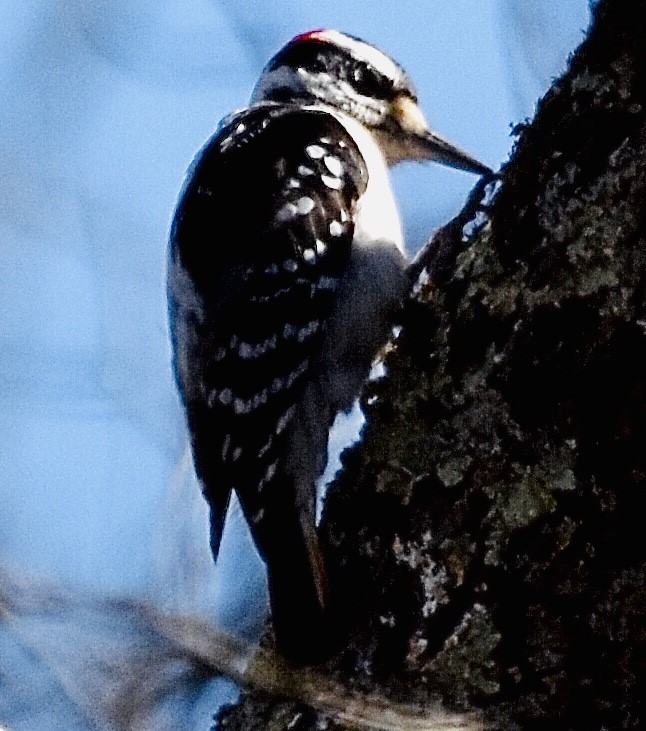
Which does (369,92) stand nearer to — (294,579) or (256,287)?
(256,287)

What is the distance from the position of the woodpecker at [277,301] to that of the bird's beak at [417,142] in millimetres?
160

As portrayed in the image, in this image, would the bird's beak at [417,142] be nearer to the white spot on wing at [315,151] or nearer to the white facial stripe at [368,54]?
the white facial stripe at [368,54]

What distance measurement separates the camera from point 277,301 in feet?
7.84

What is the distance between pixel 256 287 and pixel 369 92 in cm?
94

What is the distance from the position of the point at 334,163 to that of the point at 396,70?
66 cm

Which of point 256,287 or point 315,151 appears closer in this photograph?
point 256,287

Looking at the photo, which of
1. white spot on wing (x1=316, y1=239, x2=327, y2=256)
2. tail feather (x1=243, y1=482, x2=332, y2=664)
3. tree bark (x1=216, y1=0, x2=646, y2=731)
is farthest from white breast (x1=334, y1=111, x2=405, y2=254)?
tree bark (x1=216, y1=0, x2=646, y2=731)

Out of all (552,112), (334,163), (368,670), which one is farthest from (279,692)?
(334,163)

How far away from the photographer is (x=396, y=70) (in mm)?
3117

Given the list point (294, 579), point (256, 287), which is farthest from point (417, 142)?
point (294, 579)

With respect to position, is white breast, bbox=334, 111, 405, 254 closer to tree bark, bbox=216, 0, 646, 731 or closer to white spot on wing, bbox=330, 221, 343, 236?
white spot on wing, bbox=330, 221, 343, 236

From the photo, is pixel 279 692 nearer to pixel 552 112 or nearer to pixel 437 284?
pixel 437 284

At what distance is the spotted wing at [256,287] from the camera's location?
7.70 ft

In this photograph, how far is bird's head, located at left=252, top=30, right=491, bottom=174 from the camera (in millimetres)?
3051
